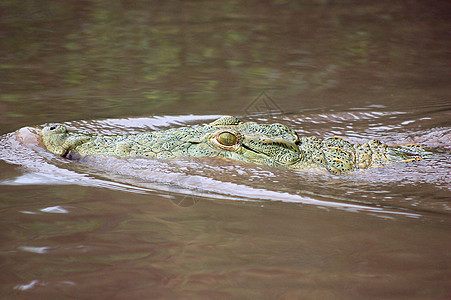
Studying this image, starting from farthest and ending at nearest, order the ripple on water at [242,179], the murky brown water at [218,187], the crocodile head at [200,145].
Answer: the crocodile head at [200,145] → the ripple on water at [242,179] → the murky brown water at [218,187]

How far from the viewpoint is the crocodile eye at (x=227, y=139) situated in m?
4.48

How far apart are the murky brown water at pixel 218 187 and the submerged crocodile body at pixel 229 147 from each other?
13 centimetres

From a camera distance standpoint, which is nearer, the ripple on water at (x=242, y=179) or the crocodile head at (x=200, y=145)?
the ripple on water at (x=242, y=179)

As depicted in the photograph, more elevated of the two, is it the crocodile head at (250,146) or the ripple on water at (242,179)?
the crocodile head at (250,146)

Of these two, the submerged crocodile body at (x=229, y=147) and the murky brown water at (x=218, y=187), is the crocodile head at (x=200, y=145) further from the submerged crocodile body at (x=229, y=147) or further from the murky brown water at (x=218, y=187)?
the murky brown water at (x=218, y=187)

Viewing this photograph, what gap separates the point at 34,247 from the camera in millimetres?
2877

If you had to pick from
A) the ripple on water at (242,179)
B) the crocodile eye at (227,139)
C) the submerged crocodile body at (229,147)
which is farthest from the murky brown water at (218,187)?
the crocodile eye at (227,139)

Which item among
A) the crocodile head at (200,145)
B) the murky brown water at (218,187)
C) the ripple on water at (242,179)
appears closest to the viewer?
the murky brown water at (218,187)

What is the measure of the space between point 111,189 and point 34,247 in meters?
0.99

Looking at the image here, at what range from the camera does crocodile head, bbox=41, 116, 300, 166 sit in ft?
14.7

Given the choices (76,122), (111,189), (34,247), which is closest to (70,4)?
(76,122)

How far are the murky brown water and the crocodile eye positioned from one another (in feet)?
0.79

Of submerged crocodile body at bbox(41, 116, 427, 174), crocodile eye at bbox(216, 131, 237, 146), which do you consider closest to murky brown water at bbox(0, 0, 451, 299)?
submerged crocodile body at bbox(41, 116, 427, 174)

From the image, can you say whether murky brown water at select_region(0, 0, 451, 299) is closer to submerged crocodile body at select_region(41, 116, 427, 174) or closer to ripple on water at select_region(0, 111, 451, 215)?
ripple on water at select_region(0, 111, 451, 215)
